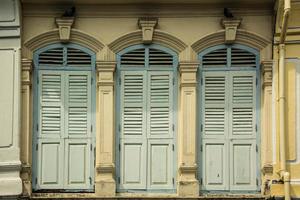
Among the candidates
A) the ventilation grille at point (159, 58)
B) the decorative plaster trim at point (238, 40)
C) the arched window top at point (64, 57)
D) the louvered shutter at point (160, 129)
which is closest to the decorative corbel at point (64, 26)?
the arched window top at point (64, 57)

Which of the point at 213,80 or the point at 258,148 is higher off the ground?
the point at 213,80

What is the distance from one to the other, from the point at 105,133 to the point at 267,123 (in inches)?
99.5

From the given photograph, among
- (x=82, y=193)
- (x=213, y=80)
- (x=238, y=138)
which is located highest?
(x=213, y=80)

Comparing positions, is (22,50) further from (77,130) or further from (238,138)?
(238,138)

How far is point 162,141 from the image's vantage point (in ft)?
45.4

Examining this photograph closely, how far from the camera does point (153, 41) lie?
1405 centimetres

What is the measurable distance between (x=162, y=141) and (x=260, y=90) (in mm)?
1743

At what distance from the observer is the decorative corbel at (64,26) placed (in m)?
14.0

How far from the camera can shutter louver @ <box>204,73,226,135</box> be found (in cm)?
1390

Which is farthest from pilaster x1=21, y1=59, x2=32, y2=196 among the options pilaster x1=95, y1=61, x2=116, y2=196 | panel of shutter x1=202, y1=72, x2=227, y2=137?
panel of shutter x1=202, y1=72, x2=227, y2=137

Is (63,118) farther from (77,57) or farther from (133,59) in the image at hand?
(133,59)

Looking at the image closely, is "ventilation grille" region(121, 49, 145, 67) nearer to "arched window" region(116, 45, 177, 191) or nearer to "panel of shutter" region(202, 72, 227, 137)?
"arched window" region(116, 45, 177, 191)

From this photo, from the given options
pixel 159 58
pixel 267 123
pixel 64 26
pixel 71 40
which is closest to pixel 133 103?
pixel 159 58

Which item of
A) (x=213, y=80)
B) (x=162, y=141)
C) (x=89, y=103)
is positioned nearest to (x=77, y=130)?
(x=89, y=103)
